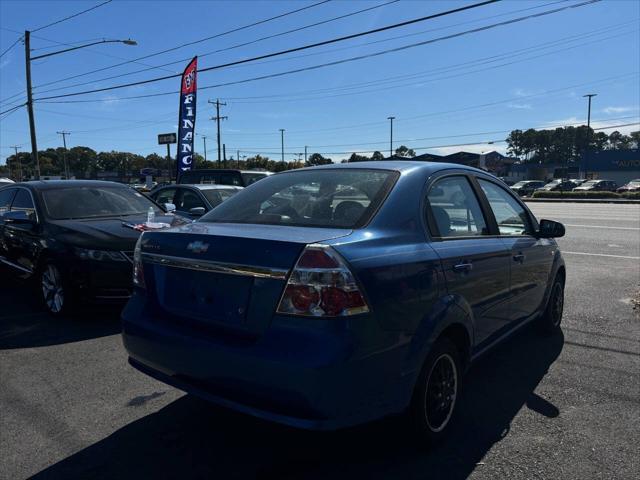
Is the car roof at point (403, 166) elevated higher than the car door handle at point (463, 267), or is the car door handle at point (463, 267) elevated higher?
the car roof at point (403, 166)

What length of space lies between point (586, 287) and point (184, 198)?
7.01 metres

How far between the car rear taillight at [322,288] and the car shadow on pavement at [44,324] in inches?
138

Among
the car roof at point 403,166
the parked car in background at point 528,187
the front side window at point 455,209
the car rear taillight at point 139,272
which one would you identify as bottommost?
the parked car in background at point 528,187

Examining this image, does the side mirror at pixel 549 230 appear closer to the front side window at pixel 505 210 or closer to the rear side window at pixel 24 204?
the front side window at pixel 505 210

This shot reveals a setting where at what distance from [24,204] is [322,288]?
19.0 ft

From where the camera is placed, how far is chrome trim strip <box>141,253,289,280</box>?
2448mm

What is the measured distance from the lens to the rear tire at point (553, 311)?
4.94 metres

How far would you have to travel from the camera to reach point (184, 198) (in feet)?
32.0

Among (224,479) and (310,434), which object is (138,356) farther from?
(310,434)

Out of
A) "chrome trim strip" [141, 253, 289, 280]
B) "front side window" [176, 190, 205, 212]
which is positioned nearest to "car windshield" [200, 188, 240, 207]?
"front side window" [176, 190, 205, 212]

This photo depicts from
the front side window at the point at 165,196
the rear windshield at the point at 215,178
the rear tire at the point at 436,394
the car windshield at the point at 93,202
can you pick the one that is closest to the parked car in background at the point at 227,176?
the rear windshield at the point at 215,178

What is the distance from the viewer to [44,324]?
18.1 feet

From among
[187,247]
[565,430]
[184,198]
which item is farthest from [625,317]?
[184,198]

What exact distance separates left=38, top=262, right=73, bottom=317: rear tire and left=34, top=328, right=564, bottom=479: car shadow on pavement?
8.59 feet
